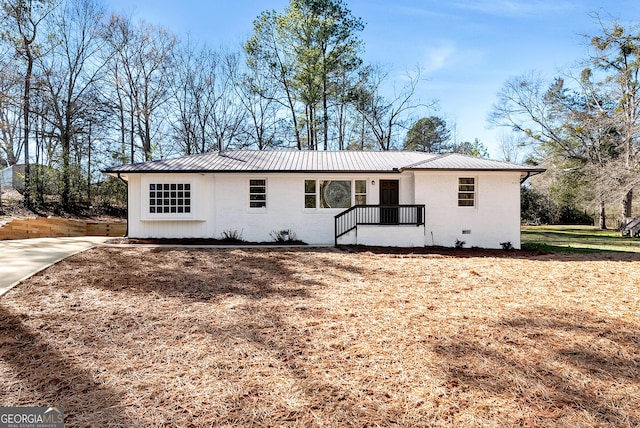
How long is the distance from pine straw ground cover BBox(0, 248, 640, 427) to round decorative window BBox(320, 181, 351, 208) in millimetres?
6517

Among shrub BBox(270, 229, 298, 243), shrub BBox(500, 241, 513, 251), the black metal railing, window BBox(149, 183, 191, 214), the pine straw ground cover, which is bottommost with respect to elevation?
the pine straw ground cover

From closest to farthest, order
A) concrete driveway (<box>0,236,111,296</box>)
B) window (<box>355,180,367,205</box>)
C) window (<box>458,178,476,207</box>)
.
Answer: concrete driveway (<box>0,236,111,296</box>) < window (<box>458,178,476,207</box>) < window (<box>355,180,367,205</box>)

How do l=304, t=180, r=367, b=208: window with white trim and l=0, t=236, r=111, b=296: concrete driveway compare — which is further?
l=304, t=180, r=367, b=208: window with white trim

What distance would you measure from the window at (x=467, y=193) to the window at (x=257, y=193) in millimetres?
7329

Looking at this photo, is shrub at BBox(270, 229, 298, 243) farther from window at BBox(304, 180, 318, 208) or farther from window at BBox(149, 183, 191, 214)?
window at BBox(149, 183, 191, 214)

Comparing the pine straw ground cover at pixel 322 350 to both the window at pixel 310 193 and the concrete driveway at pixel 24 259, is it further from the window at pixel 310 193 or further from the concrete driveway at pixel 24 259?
the window at pixel 310 193

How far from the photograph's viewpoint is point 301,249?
11266 millimetres

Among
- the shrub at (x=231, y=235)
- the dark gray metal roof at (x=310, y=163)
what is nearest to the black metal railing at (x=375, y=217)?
the dark gray metal roof at (x=310, y=163)

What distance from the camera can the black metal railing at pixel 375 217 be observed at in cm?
1236

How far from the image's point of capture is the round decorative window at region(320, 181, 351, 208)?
43.7 feet

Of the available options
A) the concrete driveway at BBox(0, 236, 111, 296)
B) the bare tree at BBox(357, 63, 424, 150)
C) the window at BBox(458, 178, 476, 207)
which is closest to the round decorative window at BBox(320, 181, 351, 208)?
the window at BBox(458, 178, 476, 207)

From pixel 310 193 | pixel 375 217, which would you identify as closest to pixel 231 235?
pixel 310 193

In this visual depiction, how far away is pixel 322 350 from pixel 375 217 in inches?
375

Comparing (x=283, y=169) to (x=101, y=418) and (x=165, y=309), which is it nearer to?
(x=165, y=309)
